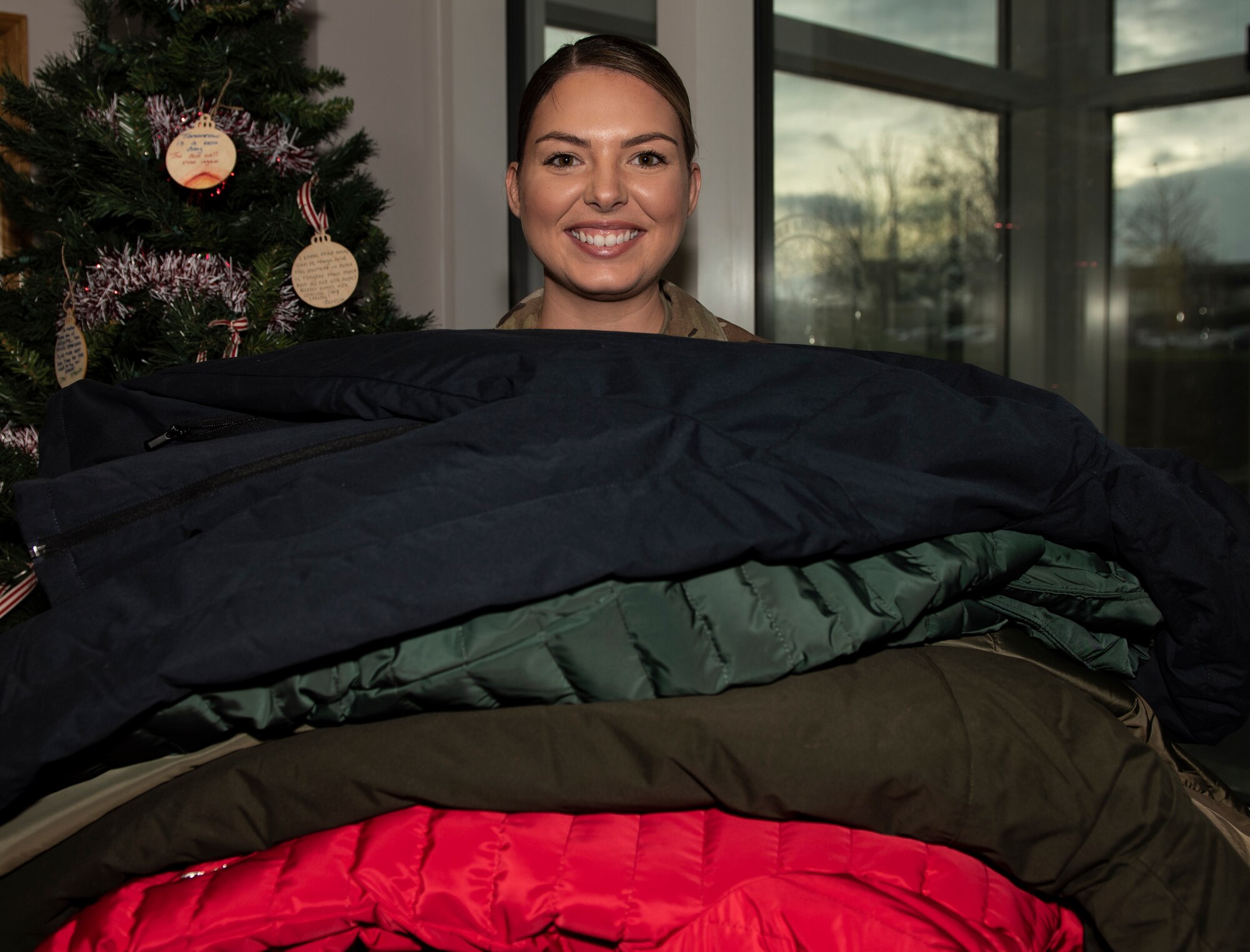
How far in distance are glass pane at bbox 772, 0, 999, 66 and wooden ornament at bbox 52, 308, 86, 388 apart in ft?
5.11

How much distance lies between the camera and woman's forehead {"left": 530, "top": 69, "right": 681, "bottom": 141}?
993mm

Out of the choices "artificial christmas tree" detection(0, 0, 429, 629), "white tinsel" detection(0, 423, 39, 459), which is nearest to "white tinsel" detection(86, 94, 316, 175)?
"artificial christmas tree" detection(0, 0, 429, 629)

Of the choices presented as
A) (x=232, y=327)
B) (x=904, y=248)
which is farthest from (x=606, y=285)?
(x=904, y=248)

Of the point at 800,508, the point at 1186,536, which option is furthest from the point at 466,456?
the point at 1186,536

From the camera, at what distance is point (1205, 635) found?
0.62 metres

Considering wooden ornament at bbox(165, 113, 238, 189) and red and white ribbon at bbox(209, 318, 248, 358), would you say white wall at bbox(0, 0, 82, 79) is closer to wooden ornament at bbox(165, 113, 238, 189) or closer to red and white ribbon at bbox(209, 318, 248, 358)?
wooden ornament at bbox(165, 113, 238, 189)

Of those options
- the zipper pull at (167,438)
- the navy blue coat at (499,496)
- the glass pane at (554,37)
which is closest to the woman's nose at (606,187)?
the navy blue coat at (499,496)

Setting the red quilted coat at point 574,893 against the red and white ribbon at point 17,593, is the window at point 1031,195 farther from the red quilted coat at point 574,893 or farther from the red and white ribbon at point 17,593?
the red and white ribbon at point 17,593

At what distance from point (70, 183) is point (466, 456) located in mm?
1496

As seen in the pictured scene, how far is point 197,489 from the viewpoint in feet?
1.90

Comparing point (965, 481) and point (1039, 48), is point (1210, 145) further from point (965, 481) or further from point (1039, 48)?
point (965, 481)

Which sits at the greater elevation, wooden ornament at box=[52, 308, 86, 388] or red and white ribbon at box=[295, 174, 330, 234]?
red and white ribbon at box=[295, 174, 330, 234]

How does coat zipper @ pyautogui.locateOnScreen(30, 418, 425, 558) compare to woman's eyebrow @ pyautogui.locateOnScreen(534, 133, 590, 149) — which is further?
woman's eyebrow @ pyautogui.locateOnScreen(534, 133, 590, 149)

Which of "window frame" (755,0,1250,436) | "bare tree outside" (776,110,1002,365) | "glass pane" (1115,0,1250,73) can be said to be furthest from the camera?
"bare tree outside" (776,110,1002,365)
